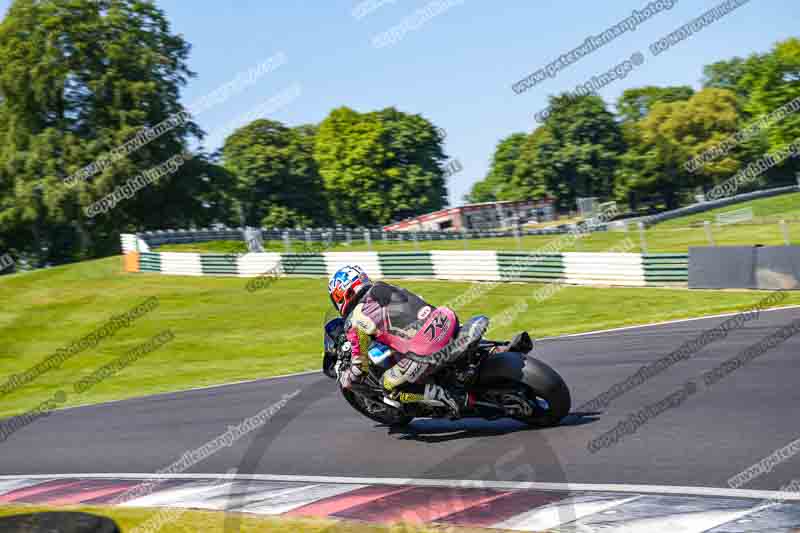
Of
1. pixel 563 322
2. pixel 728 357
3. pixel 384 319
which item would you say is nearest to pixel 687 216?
pixel 563 322

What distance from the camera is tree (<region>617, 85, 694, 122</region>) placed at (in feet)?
351

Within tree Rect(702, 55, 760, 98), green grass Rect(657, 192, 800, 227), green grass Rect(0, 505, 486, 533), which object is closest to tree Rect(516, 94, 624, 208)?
green grass Rect(657, 192, 800, 227)

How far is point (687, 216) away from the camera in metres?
57.3

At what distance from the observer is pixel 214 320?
2292cm

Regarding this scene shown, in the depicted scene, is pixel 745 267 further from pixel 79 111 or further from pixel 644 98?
pixel 644 98

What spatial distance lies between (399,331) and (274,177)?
64540 millimetres

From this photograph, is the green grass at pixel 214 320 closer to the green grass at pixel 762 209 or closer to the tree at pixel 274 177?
the green grass at pixel 762 209

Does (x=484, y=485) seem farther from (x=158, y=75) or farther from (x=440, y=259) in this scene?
(x=158, y=75)

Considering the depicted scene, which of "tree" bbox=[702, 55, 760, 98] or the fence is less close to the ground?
"tree" bbox=[702, 55, 760, 98]

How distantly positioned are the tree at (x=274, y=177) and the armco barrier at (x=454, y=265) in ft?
117

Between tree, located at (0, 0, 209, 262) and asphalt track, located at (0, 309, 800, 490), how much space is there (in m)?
38.0

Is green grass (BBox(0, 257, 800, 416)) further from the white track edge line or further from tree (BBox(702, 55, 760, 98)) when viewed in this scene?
tree (BBox(702, 55, 760, 98))

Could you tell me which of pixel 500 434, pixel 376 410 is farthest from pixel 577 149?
pixel 500 434

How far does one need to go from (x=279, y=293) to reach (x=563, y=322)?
432 inches
